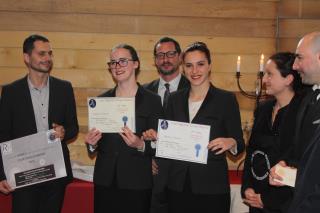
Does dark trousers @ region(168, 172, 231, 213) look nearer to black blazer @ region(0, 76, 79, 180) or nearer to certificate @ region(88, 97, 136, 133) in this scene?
certificate @ region(88, 97, 136, 133)

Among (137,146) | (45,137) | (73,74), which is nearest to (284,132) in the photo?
(137,146)

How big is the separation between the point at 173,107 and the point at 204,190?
0.58m

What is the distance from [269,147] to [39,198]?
5.65ft

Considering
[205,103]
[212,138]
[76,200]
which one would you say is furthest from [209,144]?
[76,200]

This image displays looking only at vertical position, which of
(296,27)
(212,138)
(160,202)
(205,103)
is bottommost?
(160,202)

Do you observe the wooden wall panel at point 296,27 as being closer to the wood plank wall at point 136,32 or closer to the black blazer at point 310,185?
the wood plank wall at point 136,32

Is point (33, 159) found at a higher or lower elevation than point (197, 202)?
higher

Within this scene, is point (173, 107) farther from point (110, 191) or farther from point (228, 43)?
point (228, 43)

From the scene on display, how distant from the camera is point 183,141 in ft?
8.89

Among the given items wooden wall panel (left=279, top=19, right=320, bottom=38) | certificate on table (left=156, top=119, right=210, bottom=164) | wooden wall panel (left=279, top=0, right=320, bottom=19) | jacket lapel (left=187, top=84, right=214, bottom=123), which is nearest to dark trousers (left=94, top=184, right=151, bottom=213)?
certificate on table (left=156, top=119, right=210, bottom=164)

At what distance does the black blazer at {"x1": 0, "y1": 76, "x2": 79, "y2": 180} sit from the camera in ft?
10.2

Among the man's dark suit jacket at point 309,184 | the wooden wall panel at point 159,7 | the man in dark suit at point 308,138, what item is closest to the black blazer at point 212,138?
the man in dark suit at point 308,138

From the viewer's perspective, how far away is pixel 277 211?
102 inches

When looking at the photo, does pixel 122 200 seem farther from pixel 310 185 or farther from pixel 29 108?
pixel 310 185
